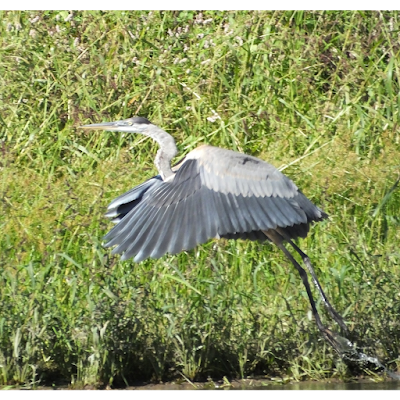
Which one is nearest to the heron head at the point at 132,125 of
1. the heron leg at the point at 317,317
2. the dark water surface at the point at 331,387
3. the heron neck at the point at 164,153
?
the heron neck at the point at 164,153

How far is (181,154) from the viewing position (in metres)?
7.35

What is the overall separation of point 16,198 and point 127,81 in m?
1.80

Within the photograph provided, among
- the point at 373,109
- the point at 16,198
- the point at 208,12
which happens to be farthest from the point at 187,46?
the point at 16,198

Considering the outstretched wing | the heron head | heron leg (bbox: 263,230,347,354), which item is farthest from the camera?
the heron head

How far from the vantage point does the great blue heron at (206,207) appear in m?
4.41

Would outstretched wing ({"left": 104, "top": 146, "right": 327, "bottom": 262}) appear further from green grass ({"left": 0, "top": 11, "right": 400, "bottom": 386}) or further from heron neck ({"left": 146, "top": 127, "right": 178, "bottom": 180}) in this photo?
green grass ({"left": 0, "top": 11, "right": 400, "bottom": 386})

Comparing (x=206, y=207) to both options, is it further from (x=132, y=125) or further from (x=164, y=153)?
(x=132, y=125)

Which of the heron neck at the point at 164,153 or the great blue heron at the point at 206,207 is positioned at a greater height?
the heron neck at the point at 164,153

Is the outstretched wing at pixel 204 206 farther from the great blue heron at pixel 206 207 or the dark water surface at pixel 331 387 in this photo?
the dark water surface at pixel 331 387

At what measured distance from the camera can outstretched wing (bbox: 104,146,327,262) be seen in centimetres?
441

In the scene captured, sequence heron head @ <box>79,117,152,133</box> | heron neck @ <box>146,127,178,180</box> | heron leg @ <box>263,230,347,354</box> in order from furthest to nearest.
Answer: heron head @ <box>79,117,152,133</box>
heron neck @ <box>146,127,178,180</box>
heron leg @ <box>263,230,347,354</box>

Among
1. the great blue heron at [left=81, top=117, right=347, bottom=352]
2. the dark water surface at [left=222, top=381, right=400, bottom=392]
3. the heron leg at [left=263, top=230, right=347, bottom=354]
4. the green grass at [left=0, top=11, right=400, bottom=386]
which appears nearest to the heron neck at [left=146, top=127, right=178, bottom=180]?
the great blue heron at [left=81, top=117, right=347, bottom=352]

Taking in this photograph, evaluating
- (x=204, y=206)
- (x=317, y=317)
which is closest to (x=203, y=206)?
(x=204, y=206)

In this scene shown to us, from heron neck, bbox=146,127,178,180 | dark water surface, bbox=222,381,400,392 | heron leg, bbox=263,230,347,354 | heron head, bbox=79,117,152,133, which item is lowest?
dark water surface, bbox=222,381,400,392
